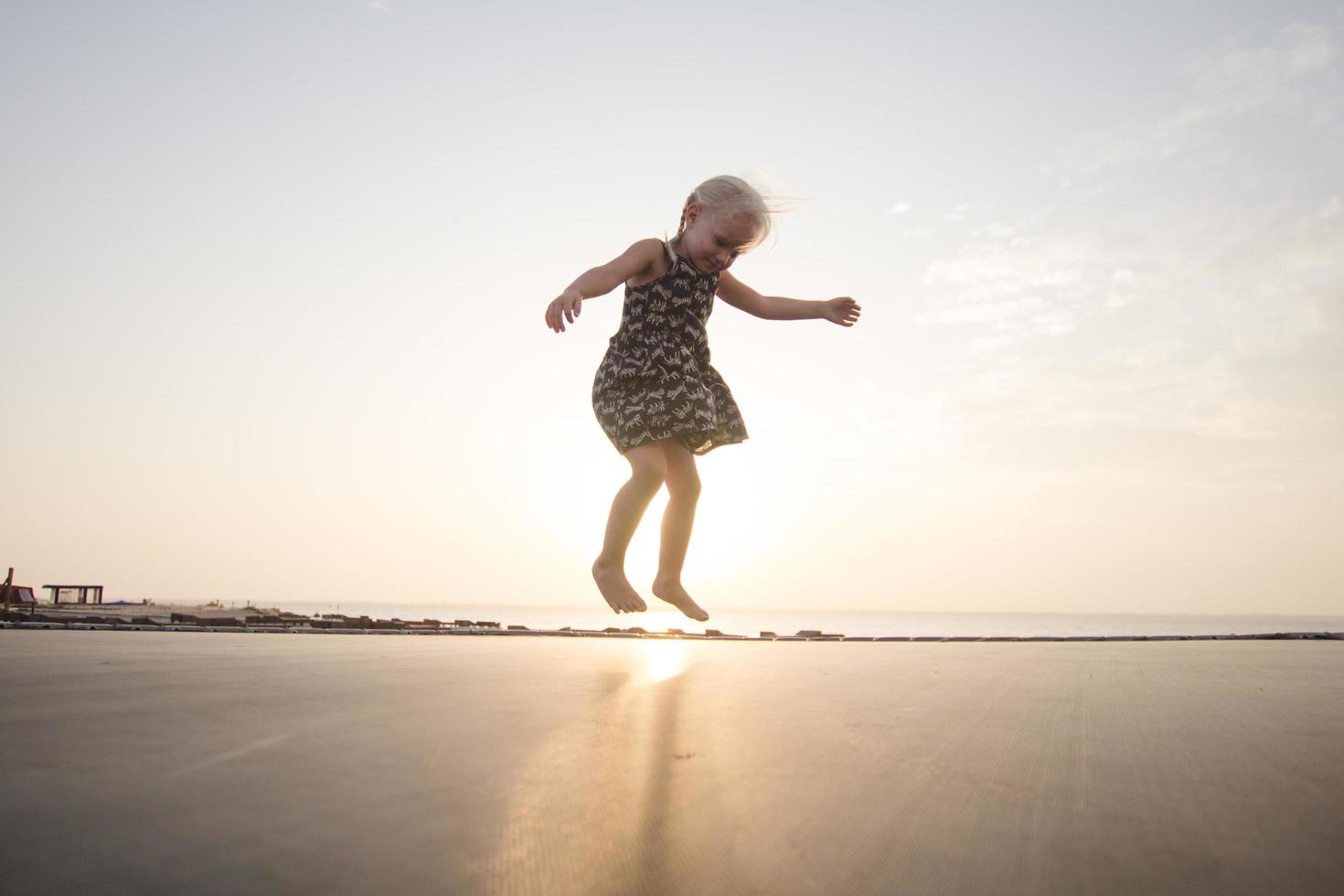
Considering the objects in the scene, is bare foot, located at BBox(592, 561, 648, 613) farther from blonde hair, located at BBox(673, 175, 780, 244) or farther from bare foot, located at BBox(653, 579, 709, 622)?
blonde hair, located at BBox(673, 175, 780, 244)

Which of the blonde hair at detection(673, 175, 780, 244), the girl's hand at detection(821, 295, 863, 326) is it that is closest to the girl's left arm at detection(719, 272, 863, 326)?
the girl's hand at detection(821, 295, 863, 326)

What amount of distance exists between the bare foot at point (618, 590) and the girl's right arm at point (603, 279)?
1097mm

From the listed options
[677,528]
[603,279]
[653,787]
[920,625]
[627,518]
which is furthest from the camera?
[920,625]

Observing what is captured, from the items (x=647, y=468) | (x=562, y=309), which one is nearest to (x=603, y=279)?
(x=562, y=309)

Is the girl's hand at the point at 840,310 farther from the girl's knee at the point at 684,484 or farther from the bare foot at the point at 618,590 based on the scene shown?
the bare foot at the point at 618,590

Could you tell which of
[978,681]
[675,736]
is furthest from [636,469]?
[675,736]

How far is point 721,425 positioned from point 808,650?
1.00 metres

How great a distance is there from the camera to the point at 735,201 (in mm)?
3951

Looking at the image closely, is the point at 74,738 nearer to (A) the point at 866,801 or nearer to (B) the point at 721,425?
(A) the point at 866,801

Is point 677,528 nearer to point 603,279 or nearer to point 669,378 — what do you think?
point 669,378

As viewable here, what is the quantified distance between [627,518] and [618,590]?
0.96 ft

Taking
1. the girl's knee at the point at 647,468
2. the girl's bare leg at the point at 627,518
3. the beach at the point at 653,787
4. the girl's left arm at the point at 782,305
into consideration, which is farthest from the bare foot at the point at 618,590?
the beach at the point at 653,787

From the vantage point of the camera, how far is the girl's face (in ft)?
12.9

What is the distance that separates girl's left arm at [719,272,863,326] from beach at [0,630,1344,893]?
8.60ft
